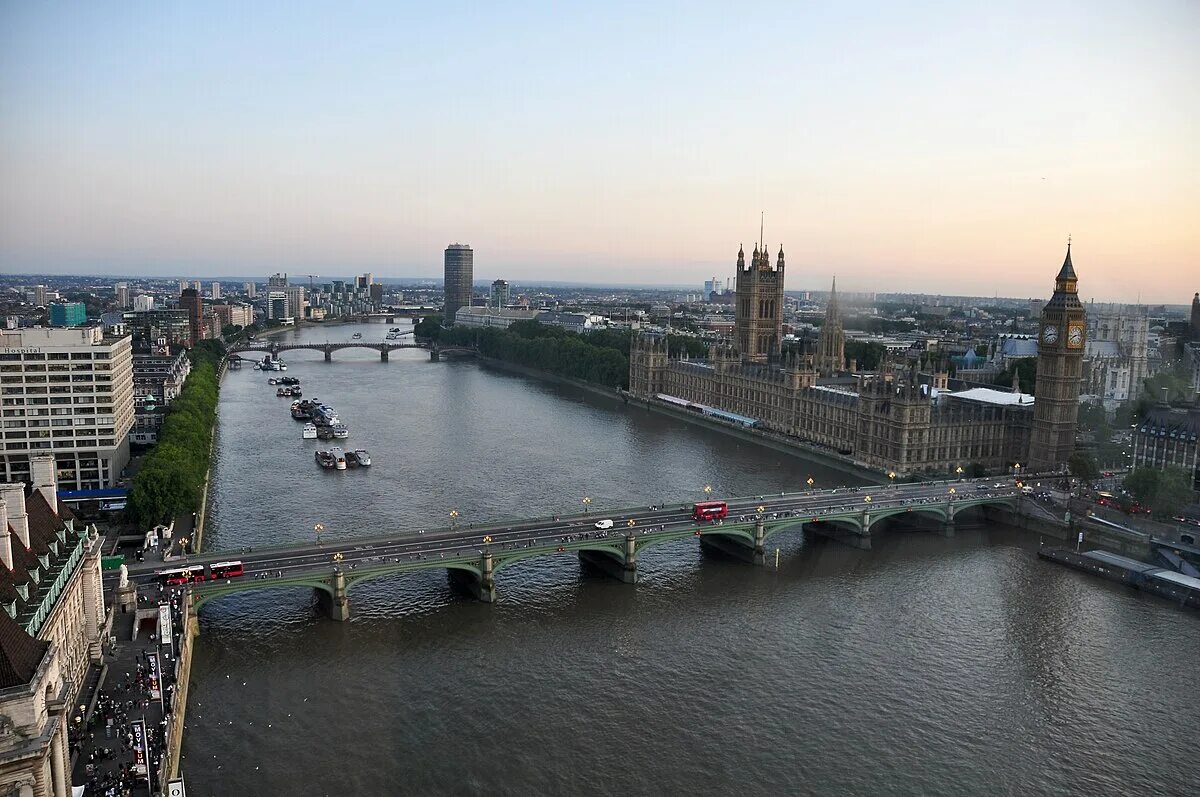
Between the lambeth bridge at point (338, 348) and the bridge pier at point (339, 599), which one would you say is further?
the lambeth bridge at point (338, 348)

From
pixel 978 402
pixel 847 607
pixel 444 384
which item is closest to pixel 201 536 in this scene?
pixel 847 607

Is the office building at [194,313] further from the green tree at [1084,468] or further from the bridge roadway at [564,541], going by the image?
the green tree at [1084,468]

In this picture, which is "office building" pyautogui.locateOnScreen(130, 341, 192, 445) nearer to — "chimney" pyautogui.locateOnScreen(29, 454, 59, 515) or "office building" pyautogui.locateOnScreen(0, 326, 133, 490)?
"office building" pyautogui.locateOnScreen(0, 326, 133, 490)

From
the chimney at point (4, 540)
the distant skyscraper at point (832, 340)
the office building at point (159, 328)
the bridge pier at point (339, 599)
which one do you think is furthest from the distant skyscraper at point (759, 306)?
the chimney at point (4, 540)

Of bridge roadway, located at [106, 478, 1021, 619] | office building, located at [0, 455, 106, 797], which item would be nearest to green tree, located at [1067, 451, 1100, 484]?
bridge roadway, located at [106, 478, 1021, 619]

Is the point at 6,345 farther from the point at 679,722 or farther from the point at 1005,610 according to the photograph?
the point at 1005,610

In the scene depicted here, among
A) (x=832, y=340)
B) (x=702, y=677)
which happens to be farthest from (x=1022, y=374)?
(x=702, y=677)

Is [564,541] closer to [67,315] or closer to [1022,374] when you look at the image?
[1022,374]
